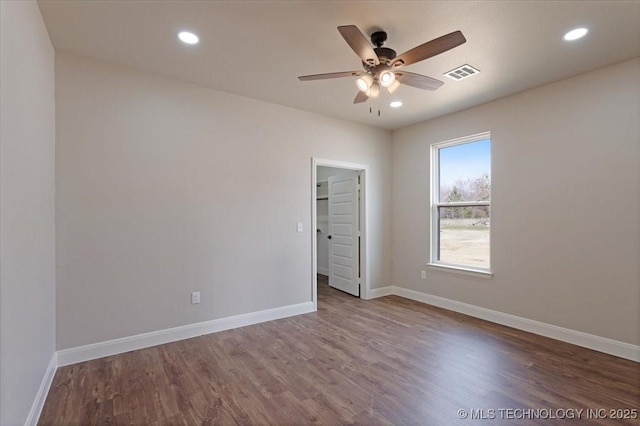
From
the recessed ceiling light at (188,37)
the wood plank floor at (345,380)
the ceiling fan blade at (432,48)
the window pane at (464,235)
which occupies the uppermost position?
the recessed ceiling light at (188,37)

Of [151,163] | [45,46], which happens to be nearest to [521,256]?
[151,163]

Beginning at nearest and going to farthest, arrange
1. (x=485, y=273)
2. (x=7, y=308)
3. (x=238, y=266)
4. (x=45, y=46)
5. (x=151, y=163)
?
(x=7, y=308), (x=45, y=46), (x=151, y=163), (x=238, y=266), (x=485, y=273)

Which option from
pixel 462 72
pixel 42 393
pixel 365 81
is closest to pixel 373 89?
pixel 365 81

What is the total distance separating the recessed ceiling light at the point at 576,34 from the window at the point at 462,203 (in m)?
1.63

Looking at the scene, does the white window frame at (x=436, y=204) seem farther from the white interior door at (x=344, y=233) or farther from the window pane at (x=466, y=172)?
the white interior door at (x=344, y=233)

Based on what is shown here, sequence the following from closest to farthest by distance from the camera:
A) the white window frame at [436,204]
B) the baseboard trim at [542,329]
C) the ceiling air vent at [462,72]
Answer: the baseboard trim at [542,329], the ceiling air vent at [462,72], the white window frame at [436,204]

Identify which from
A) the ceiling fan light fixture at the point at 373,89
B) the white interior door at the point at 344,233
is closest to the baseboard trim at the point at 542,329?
the white interior door at the point at 344,233

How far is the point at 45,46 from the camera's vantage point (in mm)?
2510

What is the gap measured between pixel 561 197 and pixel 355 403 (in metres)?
3.13

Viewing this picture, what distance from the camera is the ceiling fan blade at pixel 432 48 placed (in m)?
1.99

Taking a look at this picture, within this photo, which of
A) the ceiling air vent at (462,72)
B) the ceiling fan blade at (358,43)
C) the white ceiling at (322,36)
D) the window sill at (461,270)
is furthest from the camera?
the window sill at (461,270)

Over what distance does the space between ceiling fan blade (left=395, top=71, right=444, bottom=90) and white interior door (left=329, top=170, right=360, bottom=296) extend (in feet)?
8.78

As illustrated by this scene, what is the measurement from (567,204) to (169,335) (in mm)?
4577

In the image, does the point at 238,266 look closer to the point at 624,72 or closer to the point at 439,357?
the point at 439,357
